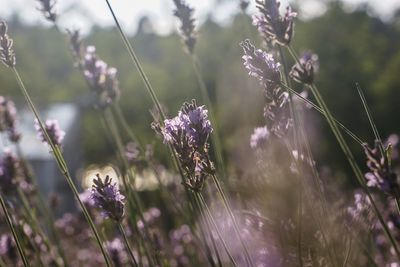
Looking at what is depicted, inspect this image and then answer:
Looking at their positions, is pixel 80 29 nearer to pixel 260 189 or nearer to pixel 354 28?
pixel 260 189

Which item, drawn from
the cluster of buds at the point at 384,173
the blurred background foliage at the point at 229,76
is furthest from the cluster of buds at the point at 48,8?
the blurred background foliage at the point at 229,76

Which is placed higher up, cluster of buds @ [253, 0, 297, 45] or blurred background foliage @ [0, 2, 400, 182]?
blurred background foliage @ [0, 2, 400, 182]

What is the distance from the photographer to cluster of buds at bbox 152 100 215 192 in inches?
67.9

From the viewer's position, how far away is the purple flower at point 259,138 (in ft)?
8.30

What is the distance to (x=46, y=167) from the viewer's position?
2270 cm

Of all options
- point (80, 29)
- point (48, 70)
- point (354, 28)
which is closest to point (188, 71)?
point (354, 28)

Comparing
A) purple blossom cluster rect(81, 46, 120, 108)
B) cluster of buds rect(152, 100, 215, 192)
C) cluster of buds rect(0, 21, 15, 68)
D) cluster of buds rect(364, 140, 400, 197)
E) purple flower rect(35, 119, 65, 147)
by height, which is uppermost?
purple blossom cluster rect(81, 46, 120, 108)

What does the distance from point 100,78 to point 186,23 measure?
522mm

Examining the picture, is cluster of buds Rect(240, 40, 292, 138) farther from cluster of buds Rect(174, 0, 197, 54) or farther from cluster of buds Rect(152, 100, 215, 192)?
cluster of buds Rect(174, 0, 197, 54)

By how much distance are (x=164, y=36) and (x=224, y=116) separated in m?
22.1

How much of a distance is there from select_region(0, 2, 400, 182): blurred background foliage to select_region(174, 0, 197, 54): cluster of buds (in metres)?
10.4

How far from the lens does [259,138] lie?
2.56m

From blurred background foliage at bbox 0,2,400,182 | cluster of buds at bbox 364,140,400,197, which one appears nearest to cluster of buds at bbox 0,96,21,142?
cluster of buds at bbox 364,140,400,197

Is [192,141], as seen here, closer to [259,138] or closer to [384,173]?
[384,173]
